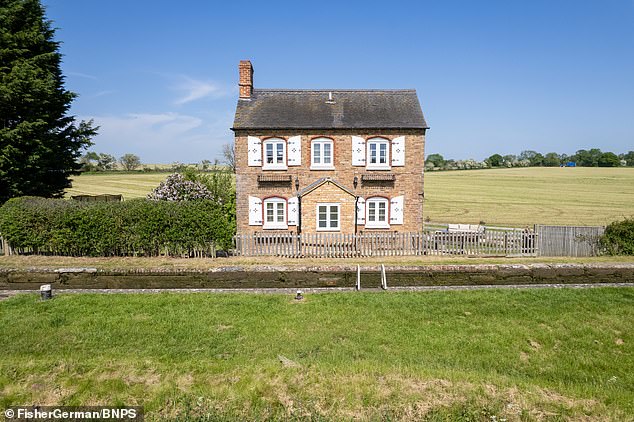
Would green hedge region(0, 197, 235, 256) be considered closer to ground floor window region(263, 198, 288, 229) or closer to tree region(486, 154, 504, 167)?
ground floor window region(263, 198, 288, 229)

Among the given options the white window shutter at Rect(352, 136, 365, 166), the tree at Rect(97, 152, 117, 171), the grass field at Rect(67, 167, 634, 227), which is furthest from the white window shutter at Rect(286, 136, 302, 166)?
the tree at Rect(97, 152, 117, 171)

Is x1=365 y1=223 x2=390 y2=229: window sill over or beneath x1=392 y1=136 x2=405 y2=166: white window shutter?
beneath

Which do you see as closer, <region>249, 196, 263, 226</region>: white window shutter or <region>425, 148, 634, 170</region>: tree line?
<region>249, 196, 263, 226</region>: white window shutter

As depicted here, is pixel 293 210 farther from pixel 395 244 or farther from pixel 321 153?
pixel 395 244

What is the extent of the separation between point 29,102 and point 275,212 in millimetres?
15672

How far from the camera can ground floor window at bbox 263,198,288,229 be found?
77.0 ft

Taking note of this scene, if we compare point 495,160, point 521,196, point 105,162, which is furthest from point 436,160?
point 105,162

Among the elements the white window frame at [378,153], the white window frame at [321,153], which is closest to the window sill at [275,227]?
the white window frame at [321,153]

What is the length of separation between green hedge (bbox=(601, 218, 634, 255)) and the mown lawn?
816cm

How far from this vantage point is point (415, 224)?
23469mm

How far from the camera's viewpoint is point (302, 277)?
13.8 metres

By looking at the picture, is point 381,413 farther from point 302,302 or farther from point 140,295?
point 140,295

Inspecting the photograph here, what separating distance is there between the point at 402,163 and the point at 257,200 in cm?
862

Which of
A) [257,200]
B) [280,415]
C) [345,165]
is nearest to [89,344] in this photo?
[280,415]
